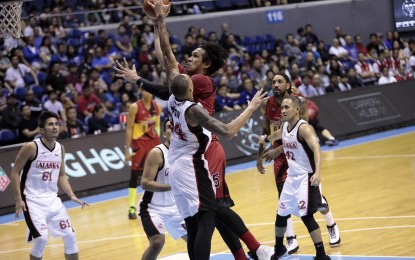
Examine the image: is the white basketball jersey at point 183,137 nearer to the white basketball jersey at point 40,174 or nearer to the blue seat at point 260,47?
the white basketball jersey at point 40,174

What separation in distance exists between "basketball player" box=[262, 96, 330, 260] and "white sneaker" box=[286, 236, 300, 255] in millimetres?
343

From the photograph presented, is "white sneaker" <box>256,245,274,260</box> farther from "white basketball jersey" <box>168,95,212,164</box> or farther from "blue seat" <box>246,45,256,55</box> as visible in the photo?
"blue seat" <box>246,45,256,55</box>

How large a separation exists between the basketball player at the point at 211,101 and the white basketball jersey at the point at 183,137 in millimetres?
158

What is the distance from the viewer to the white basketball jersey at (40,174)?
8156 millimetres

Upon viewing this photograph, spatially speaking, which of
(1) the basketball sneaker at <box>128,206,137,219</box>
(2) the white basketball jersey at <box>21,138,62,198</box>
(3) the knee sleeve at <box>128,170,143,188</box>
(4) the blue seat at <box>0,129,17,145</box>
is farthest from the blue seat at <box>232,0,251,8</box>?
(2) the white basketball jersey at <box>21,138,62,198</box>

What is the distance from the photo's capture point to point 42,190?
820 centimetres

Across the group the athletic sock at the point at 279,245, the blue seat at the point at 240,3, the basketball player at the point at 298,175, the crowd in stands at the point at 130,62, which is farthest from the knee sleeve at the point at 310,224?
the blue seat at the point at 240,3

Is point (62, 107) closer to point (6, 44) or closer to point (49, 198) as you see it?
point (6, 44)

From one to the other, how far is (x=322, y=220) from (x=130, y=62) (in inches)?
409

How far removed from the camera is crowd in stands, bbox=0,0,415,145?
1650 cm

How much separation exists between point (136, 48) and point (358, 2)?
10.7 m

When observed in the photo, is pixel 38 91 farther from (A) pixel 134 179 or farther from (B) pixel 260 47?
(B) pixel 260 47

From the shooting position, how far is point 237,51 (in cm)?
2275

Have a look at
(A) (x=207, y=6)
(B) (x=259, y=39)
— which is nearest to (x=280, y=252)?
(B) (x=259, y=39)
